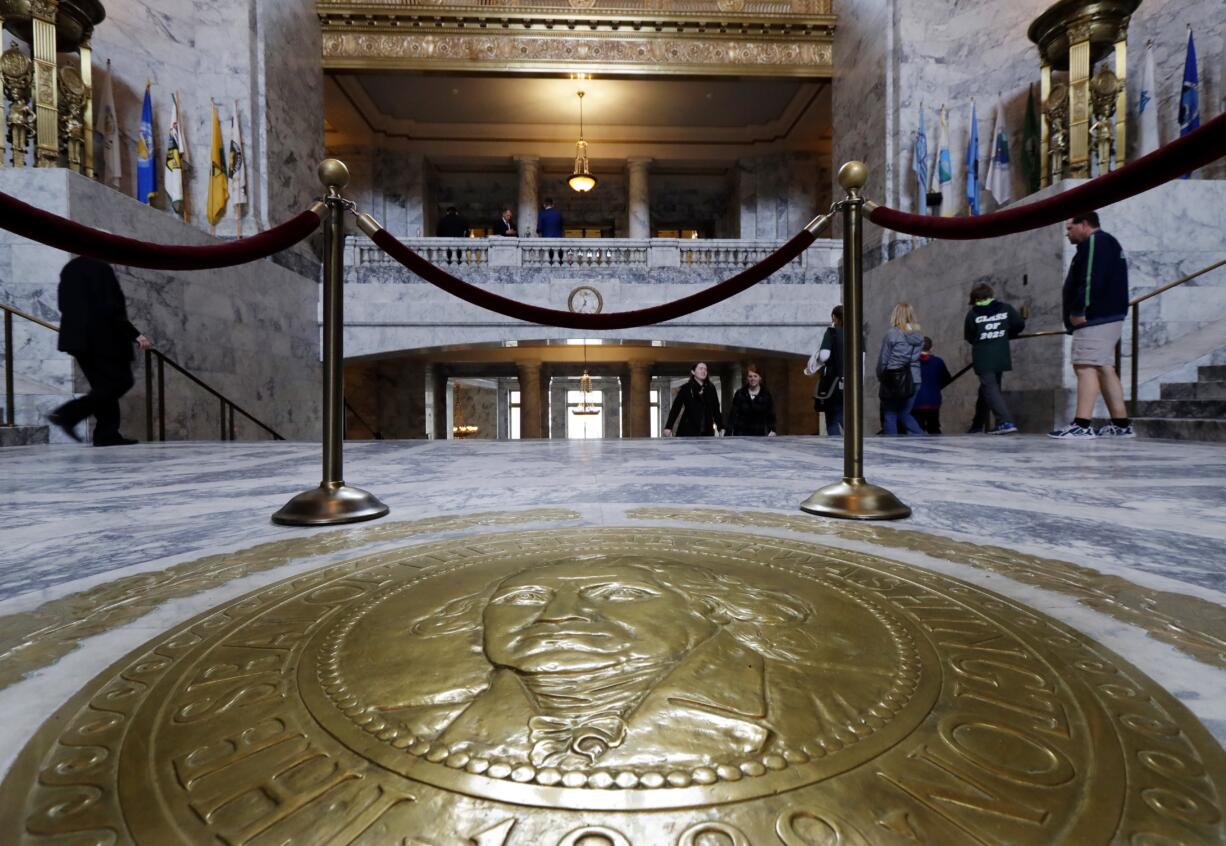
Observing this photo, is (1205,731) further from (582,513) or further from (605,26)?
(605,26)

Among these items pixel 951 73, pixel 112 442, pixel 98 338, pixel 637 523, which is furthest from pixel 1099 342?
pixel 112 442

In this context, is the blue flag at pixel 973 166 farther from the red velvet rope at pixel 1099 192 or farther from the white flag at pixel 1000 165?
the red velvet rope at pixel 1099 192

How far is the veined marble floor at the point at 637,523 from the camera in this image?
1057mm

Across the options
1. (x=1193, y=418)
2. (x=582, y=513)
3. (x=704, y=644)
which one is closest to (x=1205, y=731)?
(x=704, y=644)

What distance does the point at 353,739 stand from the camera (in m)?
0.70

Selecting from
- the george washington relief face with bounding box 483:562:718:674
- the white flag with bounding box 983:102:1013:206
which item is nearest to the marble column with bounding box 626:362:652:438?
the white flag with bounding box 983:102:1013:206

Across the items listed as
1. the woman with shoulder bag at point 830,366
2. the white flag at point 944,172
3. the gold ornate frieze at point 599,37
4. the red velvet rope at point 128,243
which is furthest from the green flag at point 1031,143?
the red velvet rope at point 128,243

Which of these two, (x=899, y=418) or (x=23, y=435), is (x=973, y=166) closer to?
(x=899, y=418)

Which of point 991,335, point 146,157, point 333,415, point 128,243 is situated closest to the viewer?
point 128,243

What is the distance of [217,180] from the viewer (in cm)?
916

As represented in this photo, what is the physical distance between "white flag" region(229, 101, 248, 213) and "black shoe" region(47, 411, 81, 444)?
16.0 ft

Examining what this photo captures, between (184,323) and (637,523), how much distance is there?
26.3ft

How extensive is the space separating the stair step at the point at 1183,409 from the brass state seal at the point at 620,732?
6298 millimetres

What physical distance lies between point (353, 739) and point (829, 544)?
4.21ft
